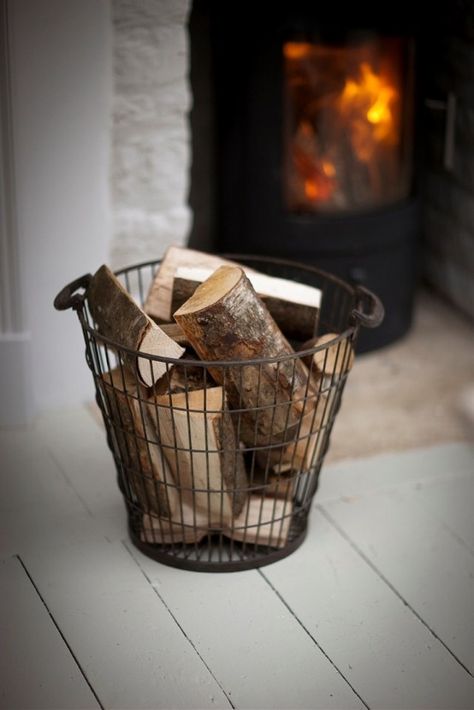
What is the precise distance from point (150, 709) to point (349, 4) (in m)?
1.43

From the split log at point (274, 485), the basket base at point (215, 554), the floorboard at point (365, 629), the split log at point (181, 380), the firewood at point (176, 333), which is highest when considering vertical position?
the firewood at point (176, 333)

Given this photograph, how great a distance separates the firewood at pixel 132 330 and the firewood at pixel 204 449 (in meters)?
0.05

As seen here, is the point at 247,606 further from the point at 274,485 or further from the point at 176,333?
the point at 176,333

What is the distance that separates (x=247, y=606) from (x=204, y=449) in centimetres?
26

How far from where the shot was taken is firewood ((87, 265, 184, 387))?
156cm

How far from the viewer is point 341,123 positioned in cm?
227

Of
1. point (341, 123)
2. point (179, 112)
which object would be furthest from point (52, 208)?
point (341, 123)

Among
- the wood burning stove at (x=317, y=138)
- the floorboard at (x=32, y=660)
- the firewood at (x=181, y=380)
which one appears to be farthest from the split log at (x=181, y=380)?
the wood burning stove at (x=317, y=138)

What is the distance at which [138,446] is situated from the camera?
1658 millimetres

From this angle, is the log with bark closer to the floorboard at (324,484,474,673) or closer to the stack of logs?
the stack of logs

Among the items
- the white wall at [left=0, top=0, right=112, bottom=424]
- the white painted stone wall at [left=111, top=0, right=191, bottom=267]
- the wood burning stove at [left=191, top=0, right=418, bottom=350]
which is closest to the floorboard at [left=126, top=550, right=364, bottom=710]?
the white wall at [left=0, top=0, right=112, bottom=424]

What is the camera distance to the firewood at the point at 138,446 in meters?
1.63

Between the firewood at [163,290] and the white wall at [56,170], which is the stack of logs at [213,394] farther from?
the white wall at [56,170]

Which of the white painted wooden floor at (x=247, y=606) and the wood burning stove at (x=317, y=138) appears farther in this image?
the wood burning stove at (x=317, y=138)
